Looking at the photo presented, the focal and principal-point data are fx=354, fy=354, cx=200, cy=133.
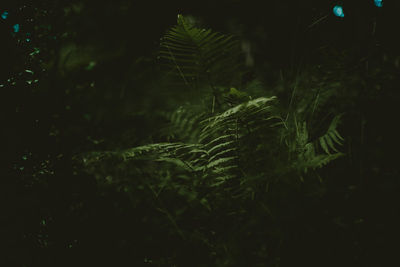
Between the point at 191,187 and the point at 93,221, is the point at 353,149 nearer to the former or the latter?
the point at 191,187

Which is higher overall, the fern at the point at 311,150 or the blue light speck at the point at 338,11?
the blue light speck at the point at 338,11

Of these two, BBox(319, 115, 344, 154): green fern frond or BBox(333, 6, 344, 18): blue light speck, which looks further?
BBox(333, 6, 344, 18): blue light speck

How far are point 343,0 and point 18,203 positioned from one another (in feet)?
4.59

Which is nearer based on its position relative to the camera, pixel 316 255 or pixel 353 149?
pixel 316 255

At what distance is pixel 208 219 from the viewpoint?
3.52ft

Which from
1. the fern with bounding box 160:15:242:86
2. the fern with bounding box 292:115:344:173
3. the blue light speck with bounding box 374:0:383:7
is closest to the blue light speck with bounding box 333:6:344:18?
the blue light speck with bounding box 374:0:383:7

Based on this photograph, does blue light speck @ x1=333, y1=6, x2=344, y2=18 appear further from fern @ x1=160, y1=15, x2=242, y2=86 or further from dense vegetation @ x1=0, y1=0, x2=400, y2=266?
fern @ x1=160, y1=15, x2=242, y2=86

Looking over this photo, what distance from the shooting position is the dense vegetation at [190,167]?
989mm

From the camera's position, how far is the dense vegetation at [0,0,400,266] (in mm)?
989

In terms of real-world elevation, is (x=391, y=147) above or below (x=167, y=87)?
below

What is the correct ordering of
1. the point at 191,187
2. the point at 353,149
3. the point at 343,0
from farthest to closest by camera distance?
the point at 343,0, the point at 353,149, the point at 191,187

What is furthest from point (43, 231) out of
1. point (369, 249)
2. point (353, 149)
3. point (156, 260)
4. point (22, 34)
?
point (353, 149)

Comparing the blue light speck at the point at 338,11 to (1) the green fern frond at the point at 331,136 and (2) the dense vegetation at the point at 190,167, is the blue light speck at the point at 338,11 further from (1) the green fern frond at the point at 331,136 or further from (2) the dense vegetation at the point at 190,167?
(1) the green fern frond at the point at 331,136

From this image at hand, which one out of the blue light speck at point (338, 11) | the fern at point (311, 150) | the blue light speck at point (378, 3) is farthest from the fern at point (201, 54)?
the blue light speck at point (378, 3)
